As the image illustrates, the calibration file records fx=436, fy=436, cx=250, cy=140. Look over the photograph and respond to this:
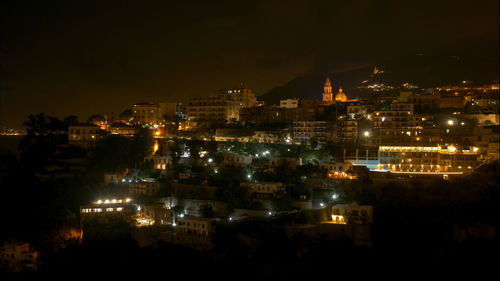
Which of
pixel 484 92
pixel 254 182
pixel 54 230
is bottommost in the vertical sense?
pixel 54 230

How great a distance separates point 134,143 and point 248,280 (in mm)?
10803

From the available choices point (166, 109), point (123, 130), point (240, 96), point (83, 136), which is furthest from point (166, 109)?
point (83, 136)

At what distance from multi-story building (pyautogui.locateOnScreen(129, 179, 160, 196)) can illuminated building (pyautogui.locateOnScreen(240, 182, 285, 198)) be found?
367 cm

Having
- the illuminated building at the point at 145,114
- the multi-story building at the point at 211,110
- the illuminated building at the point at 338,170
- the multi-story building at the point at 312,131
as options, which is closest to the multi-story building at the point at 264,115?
the multi-story building at the point at 211,110

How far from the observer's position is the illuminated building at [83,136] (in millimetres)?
23828

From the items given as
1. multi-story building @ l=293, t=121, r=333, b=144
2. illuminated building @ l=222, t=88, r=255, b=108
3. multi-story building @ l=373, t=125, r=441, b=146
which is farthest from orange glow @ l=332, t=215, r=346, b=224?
illuminated building @ l=222, t=88, r=255, b=108

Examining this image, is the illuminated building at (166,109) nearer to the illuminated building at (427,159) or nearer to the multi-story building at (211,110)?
the multi-story building at (211,110)

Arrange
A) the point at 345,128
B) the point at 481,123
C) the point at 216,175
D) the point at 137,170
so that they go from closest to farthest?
the point at 216,175
the point at 137,170
the point at 481,123
the point at 345,128

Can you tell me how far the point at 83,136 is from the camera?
24.0 metres

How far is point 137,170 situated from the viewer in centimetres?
1947

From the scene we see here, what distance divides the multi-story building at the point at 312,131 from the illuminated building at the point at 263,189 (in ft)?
27.9

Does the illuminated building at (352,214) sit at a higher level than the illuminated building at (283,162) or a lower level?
lower

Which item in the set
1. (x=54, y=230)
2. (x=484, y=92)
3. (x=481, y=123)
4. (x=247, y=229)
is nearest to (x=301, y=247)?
(x=247, y=229)

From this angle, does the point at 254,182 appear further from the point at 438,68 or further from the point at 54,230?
the point at 438,68
